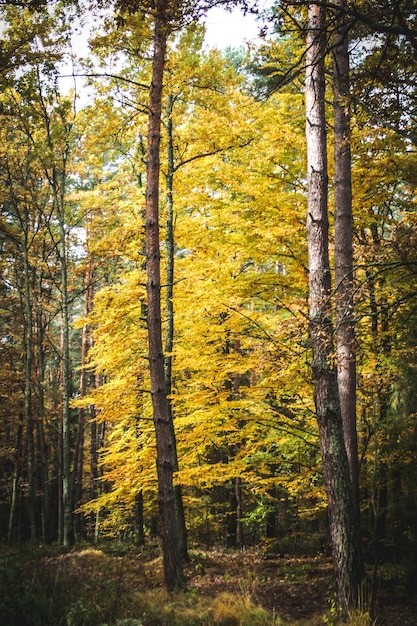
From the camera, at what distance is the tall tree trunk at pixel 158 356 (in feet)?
22.6

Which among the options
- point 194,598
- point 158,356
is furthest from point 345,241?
point 194,598

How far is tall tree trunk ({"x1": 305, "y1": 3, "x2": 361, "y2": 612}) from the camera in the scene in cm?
505

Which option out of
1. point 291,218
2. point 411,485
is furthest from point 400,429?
point 291,218

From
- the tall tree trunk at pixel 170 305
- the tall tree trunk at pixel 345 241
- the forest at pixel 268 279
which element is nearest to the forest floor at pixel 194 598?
the forest at pixel 268 279

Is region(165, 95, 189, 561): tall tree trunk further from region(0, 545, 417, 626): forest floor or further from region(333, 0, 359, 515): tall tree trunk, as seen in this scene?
region(333, 0, 359, 515): tall tree trunk

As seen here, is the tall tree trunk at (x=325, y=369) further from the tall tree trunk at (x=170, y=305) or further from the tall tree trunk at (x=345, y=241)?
the tall tree trunk at (x=170, y=305)

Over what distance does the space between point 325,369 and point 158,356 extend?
3.09 m

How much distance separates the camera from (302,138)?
772 cm

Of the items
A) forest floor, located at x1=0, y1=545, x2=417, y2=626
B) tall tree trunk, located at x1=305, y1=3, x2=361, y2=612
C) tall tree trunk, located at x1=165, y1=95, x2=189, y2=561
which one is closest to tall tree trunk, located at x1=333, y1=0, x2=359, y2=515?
tall tree trunk, located at x1=305, y1=3, x2=361, y2=612

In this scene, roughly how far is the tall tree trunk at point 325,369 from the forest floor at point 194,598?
0.57 m

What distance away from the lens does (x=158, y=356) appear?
292 inches

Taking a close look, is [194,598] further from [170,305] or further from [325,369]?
[170,305]

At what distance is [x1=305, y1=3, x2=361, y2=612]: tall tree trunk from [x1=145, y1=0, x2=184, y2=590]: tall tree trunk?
9.05 ft

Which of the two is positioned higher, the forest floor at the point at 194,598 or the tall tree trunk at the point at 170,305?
the tall tree trunk at the point at 170,305
